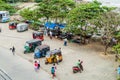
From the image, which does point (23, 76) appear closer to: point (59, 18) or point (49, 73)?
→ point (49, 73)

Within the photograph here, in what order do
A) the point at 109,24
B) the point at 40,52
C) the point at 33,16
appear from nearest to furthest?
the point at 40,52 → the point at 109,24 → the point at 33,16

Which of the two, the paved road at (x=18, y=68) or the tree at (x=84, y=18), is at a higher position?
the tree at (x=84, y=18)

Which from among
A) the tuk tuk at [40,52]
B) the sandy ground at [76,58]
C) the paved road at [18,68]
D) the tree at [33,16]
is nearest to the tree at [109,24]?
the sandy ground at [76,58]

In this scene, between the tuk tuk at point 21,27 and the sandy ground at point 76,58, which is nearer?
the sandy ground at point 76,58

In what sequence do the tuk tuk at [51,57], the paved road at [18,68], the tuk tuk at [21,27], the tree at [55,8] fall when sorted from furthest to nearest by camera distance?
the tuk tuk at [21,27]
the tree at [55,8]
the tuk tuk at [51,57]
the paved road at [18,68]

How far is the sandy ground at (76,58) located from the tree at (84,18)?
2.19 metres

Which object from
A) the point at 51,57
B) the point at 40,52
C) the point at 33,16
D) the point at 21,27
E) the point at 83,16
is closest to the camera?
the point at 51,57

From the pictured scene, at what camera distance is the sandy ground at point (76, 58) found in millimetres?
33625

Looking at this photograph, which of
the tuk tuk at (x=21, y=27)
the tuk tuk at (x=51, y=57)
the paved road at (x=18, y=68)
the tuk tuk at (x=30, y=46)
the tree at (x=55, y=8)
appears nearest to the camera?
the paved road at (x=18, y=68)

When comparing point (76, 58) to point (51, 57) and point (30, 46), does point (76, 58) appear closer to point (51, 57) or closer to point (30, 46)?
point (51, 57)

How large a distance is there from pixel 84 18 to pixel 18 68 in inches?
504

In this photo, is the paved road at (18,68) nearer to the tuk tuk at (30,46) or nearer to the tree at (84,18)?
the tuk tuk at (30,46)

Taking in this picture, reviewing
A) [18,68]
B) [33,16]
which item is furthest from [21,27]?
[18,68]

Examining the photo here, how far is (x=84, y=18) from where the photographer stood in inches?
1726
